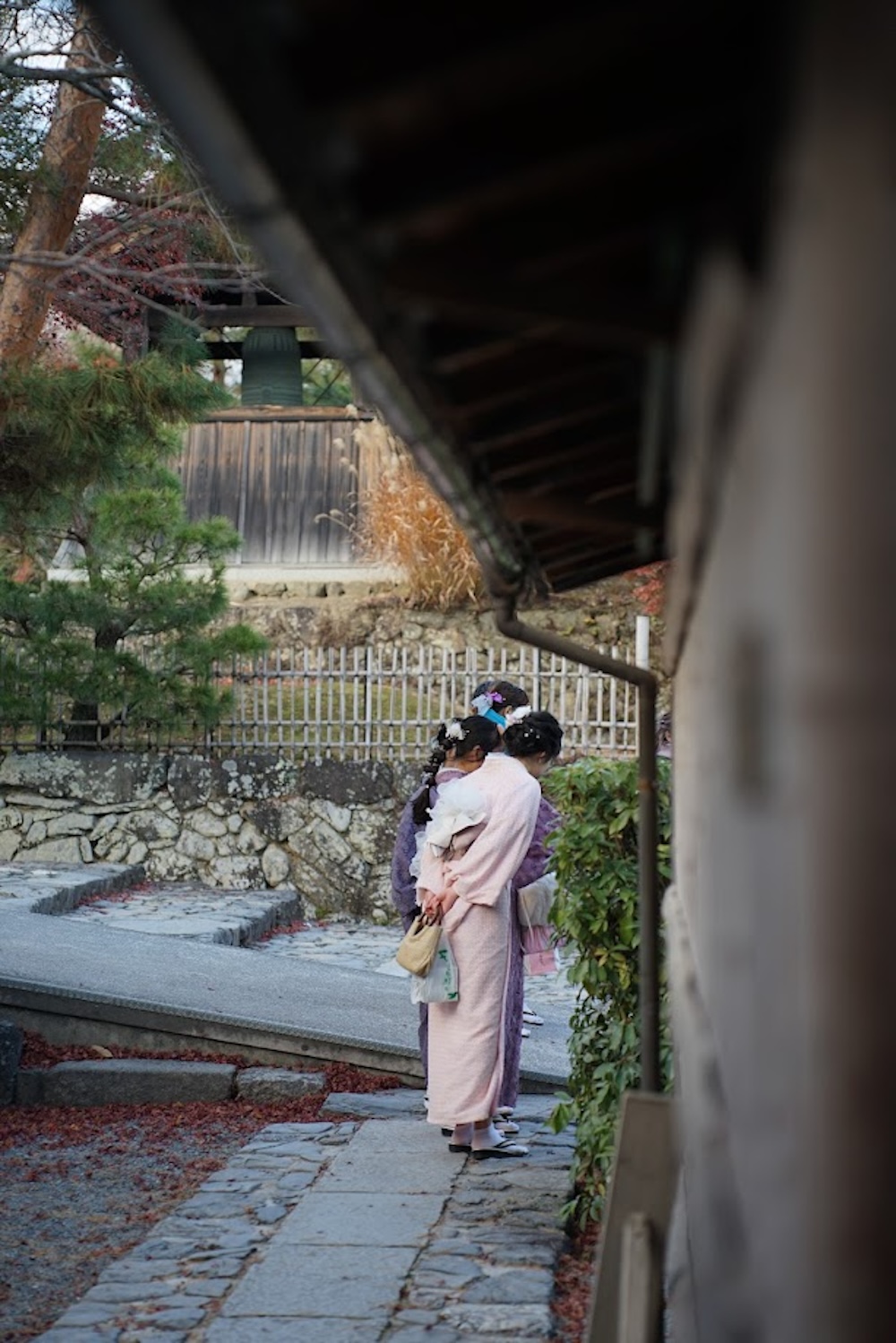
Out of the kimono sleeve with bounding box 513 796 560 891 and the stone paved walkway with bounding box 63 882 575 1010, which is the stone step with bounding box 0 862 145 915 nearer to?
the stone paved walkway with bounding box 63 882 575 1010

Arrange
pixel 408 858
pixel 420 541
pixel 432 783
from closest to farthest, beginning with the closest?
pixel 432 783, pixel 408 858, pixel 420 541

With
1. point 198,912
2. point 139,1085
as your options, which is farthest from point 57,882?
point 139,1085

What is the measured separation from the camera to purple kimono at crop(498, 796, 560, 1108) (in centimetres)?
663

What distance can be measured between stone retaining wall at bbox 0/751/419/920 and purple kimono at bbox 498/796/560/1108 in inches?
284

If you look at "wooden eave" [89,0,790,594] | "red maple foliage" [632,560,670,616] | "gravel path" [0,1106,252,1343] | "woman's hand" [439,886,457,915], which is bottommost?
"gravel path" [0,1106,252,1343]

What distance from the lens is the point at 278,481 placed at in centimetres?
1883

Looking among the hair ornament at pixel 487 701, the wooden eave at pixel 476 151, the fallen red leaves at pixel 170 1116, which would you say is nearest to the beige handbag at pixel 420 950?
the fallen red leaves at pixel 170 1116

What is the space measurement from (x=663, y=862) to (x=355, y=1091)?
9.54ft

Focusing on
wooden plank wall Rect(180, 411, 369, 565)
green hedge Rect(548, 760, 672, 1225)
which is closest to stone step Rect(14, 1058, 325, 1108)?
green hedge Rect(548, 760, 672, 1225)

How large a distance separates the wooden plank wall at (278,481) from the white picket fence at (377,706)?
418 centimetres

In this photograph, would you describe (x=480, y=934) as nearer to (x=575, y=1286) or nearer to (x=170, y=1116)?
(x=575, y=1286)

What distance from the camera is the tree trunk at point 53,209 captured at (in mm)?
8688

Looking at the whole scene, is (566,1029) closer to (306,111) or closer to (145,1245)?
(145,1245)

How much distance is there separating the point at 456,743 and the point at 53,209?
3.87 meters
